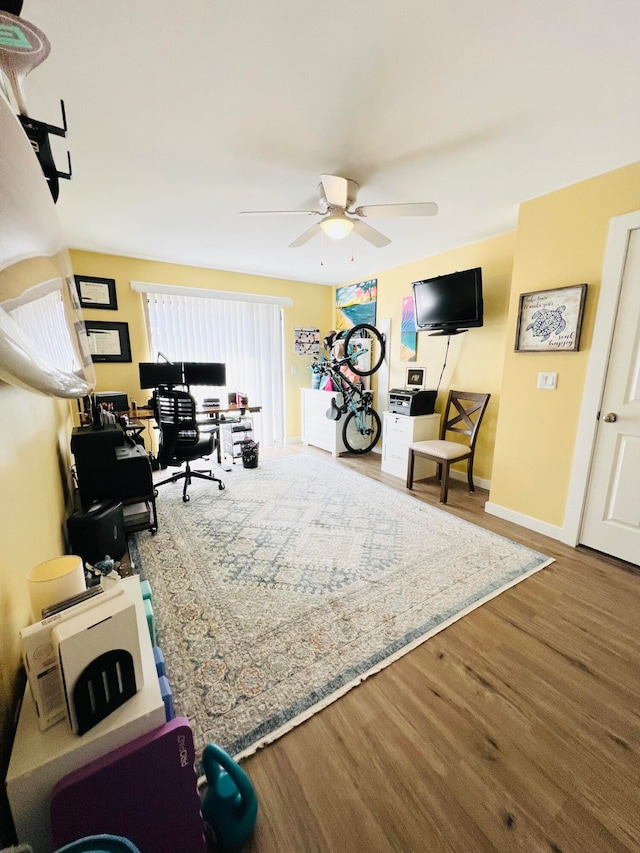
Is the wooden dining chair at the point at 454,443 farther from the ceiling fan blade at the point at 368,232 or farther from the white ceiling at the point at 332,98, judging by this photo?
the ceiling fan blade at the point at 368,232

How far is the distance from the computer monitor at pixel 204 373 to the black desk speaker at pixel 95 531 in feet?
6.83

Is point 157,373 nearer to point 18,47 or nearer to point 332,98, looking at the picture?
point 332,98

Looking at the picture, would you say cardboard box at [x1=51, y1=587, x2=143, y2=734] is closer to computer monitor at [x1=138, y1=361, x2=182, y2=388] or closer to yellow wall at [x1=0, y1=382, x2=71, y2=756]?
yellow wall at [x1=0, y1=382, x2=71, y2=756]

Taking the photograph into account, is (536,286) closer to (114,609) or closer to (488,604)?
(488,604)

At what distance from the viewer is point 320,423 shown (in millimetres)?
4664

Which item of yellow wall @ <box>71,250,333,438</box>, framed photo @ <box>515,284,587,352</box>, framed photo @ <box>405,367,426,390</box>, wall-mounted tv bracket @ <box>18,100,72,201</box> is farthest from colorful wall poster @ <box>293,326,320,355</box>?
wall-mounted tv bracket @ <box>18,100,72,201</box>

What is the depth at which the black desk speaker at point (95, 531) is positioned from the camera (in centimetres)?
185

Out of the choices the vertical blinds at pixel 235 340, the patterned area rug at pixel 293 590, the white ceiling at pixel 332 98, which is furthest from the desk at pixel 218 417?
the white ceiling at pixel 332 98

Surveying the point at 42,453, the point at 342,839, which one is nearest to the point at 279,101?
the point at 42,453

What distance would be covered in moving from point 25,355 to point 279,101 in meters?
1.60

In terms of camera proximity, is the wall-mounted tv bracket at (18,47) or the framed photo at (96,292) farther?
the framed photo at (96,292)

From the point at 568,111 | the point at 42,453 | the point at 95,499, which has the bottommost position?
the point at 95,499

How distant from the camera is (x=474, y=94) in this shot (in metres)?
1.39

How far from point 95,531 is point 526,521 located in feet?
9.96
